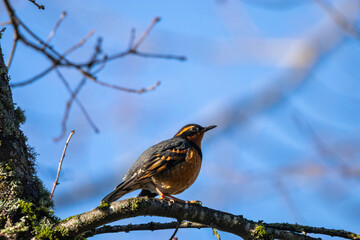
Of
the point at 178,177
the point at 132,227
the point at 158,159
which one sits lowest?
the point at 132,227

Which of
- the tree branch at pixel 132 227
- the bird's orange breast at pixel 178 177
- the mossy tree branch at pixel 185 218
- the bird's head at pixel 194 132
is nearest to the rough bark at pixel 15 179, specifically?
the mossy tree branch at pixel 185 218

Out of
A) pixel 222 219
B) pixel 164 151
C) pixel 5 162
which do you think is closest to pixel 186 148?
pixel 164 151

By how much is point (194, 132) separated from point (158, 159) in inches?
60.0

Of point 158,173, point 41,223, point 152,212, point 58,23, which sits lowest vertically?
point 41,223

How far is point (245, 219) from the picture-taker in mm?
4953

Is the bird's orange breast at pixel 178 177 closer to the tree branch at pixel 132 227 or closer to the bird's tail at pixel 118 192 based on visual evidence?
the bird's tail at pixel 118 192

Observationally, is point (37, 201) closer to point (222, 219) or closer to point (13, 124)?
point (13, 124)

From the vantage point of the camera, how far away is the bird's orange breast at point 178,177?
677 centimetres

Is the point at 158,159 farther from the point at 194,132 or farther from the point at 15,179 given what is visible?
the point at 15,179

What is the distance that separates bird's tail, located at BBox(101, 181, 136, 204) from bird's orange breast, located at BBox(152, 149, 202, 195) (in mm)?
449

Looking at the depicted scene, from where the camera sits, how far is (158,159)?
6836 millimetres

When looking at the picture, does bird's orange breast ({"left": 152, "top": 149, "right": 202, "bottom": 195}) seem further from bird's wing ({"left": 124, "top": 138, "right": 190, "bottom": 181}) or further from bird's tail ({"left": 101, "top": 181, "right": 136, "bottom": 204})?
bird's tail ({"left": 101, "top": 181, "right": 136, "bottom": 204})

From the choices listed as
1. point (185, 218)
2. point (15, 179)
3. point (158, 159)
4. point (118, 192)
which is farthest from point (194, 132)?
point (15, 179)

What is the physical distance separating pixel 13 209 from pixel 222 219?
2011 mm
